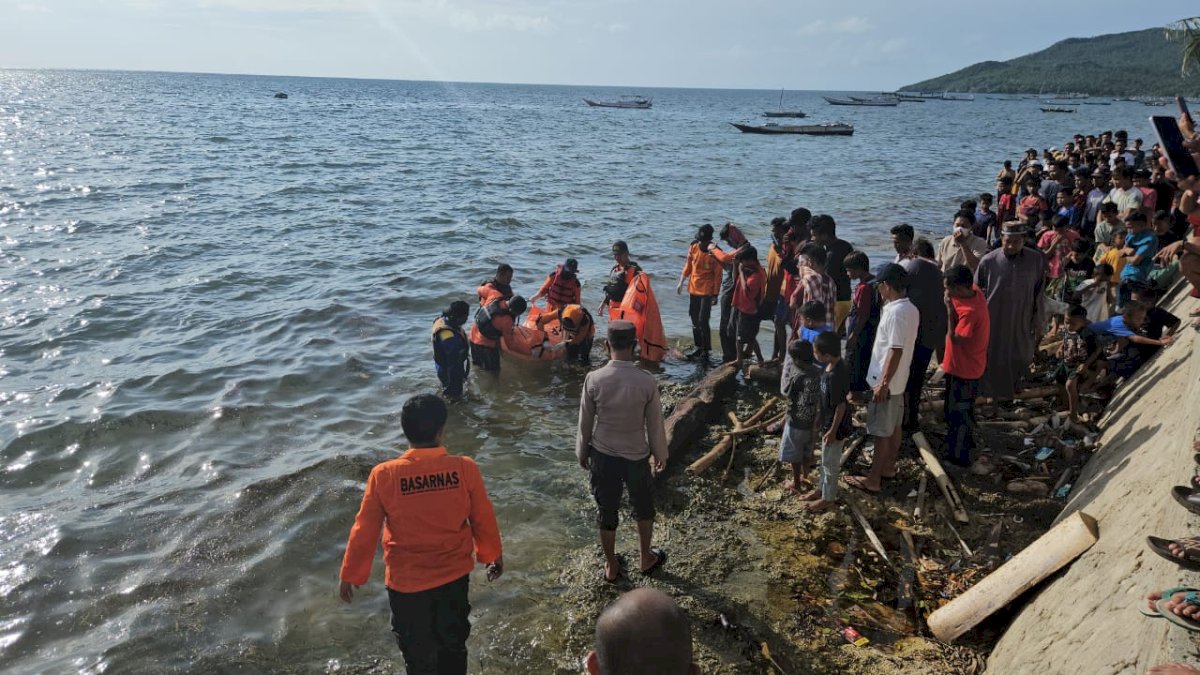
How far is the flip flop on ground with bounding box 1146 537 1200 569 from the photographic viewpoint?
3.15 meters

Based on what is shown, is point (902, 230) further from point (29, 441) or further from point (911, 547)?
point (29, 441)

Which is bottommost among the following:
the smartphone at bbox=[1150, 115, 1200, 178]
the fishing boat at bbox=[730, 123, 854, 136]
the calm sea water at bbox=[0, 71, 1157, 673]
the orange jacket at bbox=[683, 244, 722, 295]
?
the calm sea water at bbox=[0, 71, 1157, 673]

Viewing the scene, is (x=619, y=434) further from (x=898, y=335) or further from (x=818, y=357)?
(x=898, y=335)

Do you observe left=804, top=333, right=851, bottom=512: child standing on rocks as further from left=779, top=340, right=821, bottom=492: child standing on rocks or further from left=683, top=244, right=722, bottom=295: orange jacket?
left=683, top=244, right=722, bottom=295: orange jacket

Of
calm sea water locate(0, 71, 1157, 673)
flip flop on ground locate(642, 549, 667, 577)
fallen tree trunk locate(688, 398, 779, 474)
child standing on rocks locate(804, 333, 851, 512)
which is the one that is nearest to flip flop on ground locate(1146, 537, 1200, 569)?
child standing on rocks locate(804, 333, 851, 512)

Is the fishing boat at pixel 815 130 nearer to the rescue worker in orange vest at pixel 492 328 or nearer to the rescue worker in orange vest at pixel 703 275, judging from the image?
the rescue worker in orange vest at pixel 703 275

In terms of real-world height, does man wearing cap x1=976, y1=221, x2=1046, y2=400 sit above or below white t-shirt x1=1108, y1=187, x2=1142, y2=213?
below

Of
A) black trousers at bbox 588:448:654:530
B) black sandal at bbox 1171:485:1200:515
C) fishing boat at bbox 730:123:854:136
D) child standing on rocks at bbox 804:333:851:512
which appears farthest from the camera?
fishing boat at bbox 730:123:854:136

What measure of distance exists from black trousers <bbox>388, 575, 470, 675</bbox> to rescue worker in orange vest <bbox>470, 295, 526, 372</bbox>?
17.5ft

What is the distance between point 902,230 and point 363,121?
70002 millimetres

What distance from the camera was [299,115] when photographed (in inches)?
2859

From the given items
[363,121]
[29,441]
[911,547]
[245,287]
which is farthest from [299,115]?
[911,547]

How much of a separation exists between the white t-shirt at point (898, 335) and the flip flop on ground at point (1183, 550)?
98.9 inches

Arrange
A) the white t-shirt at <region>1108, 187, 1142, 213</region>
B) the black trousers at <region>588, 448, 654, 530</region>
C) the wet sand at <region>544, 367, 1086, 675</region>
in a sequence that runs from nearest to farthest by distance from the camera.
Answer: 1. the wet sand at <region>544, 367, 1086, 675</region>
2. the black trousers at <region>588, 448, 654, 530</region>
3. the white t-shirt at <region>1108, 187, 1142, 213</region>
